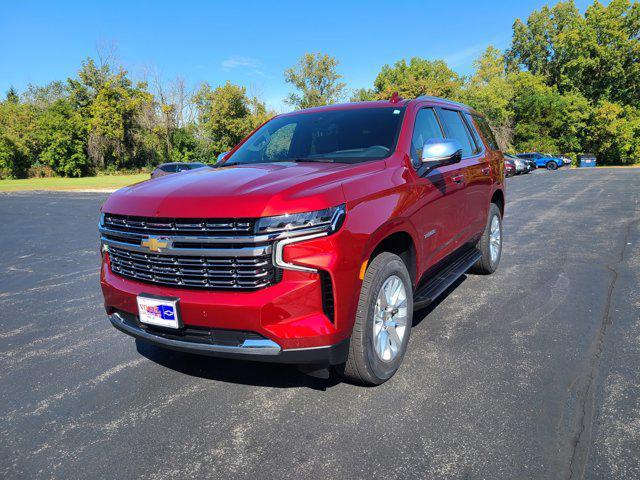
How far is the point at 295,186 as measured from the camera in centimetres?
267

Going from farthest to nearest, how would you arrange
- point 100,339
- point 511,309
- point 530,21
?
point 530,21 < point 511,309 < point 100,339

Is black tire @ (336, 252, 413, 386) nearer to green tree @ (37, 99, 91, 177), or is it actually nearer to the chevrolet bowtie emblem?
the chevrolet bowtie emblem

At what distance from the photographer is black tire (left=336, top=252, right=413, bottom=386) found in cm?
283

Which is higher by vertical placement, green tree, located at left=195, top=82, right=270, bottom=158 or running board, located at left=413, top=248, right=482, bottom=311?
green tree, located at left=195, top=82, right=270, bottom=158

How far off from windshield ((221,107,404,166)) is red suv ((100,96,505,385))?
20mm

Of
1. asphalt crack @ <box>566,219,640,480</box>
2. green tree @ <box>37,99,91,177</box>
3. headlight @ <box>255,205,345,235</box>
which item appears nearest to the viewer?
asphalt crack @ <box>566,219,640,480</box>

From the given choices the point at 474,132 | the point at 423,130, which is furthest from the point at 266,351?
the point at 474,132

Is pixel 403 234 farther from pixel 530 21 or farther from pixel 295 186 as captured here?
pixel 530 21

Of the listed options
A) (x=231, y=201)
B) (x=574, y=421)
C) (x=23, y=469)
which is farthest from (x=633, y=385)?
(x=23, y=469)

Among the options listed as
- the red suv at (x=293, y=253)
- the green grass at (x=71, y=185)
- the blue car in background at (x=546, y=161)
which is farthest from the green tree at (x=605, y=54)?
the red suv at (x=293, y=253)

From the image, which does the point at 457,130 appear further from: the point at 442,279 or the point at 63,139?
the point at 63,139

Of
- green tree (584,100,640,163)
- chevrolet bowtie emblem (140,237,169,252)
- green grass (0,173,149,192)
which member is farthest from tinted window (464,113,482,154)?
green tree (584,100,640,163)

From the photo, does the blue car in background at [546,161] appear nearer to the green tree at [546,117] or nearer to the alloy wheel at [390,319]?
the green tree at [546,117]

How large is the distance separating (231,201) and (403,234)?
1.38 meters
